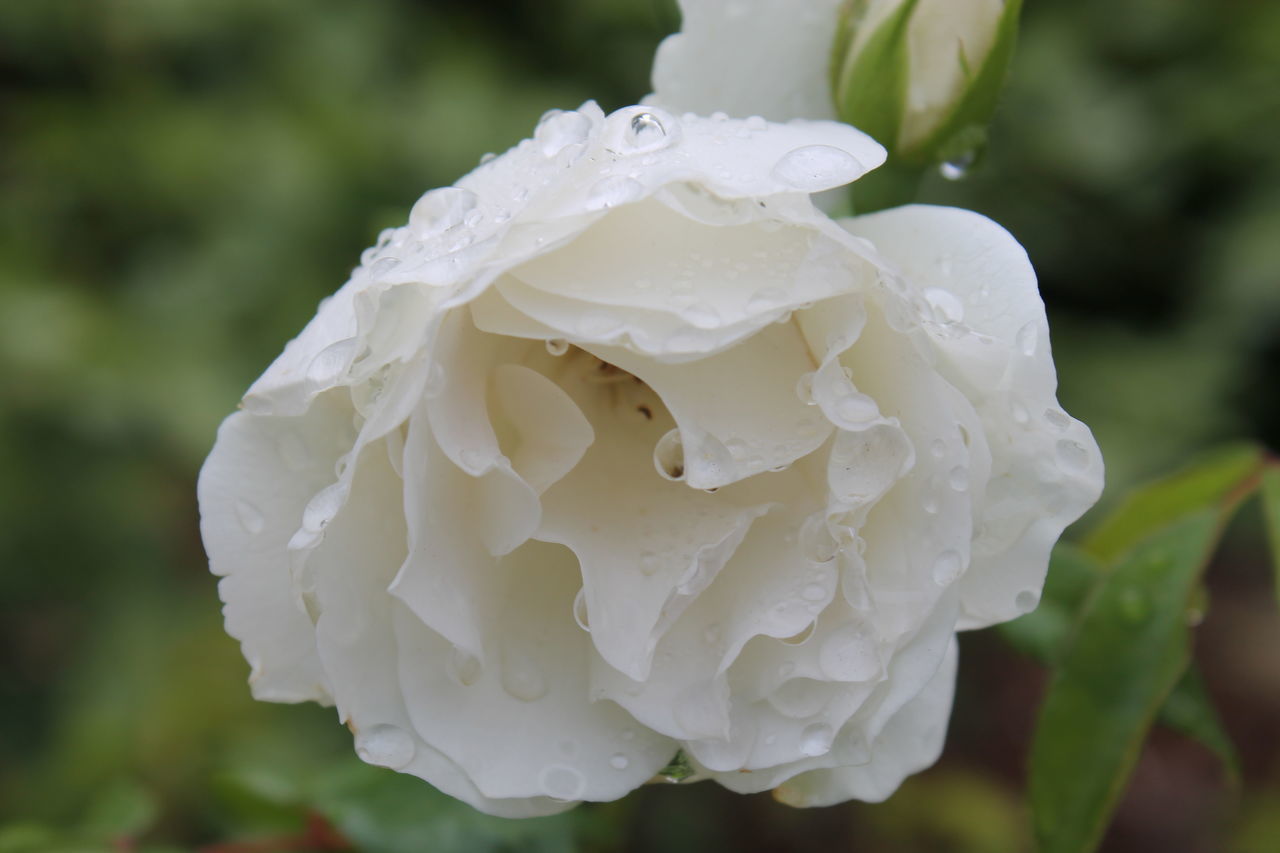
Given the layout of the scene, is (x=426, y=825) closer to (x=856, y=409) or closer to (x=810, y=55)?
(x=856, y=409)

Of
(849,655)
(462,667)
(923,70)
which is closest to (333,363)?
(462,667)

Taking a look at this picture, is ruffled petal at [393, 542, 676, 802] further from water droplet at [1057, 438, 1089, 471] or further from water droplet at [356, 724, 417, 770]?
water droplet at [1057, 438, 1089, 471]

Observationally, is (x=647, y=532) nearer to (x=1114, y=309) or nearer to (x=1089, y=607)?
(x=1089, y=607)

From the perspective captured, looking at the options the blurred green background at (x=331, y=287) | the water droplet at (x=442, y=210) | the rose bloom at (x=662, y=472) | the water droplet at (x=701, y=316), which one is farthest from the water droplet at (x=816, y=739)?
the blurred green background at (x=331, y=287)

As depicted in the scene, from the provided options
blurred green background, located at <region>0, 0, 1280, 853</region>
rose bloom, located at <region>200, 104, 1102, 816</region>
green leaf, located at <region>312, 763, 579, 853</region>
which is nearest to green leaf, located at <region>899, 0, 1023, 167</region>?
rose bloom, located at <region>200, 104, 1102, 816</region>

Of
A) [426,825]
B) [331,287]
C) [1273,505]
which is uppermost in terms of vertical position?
[1273,505]

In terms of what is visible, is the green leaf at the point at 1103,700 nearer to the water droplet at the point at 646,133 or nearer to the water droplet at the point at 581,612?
the water droplet at the point at 581,612

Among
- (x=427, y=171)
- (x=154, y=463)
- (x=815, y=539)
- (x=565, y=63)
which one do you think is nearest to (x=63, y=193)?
(x=154, y=463)
